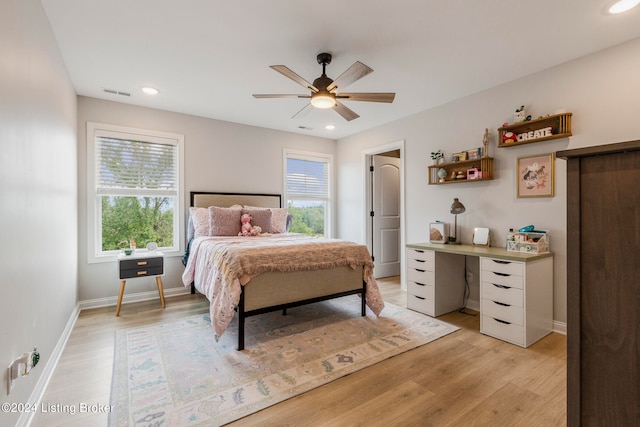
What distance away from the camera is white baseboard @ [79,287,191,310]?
352cm

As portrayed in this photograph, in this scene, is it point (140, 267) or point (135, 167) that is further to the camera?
point (135, 167)

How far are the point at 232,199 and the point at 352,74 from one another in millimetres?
2866

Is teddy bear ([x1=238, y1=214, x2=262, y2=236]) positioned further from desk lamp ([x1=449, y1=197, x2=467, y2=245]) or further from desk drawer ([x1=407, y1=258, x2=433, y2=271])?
desk lamp ([x1=449, y1=197, x2=467, y2=245])

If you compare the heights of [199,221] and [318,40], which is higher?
[318,40]

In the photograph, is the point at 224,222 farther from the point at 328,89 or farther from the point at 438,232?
the point at 438,232

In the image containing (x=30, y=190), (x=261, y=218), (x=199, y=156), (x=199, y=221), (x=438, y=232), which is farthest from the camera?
(x=199, y=156)

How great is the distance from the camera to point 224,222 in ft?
12.7

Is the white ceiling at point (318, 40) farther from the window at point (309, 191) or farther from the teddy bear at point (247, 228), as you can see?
the window at point (309, 191)

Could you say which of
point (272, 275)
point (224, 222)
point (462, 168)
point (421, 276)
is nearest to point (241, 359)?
point (272, 275)

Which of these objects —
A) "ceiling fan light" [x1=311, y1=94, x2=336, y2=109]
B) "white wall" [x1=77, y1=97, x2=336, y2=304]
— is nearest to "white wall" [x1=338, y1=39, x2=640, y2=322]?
"white wall" [x1=77, y1=97, x2=336, y2=304]

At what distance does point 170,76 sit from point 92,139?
141cm

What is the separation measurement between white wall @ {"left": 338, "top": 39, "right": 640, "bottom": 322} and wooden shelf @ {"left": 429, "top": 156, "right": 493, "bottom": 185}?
104 mm

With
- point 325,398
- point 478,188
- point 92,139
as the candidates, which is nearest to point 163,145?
point 92,139

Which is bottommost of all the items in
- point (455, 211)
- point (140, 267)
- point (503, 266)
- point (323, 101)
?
point (140, 267)
